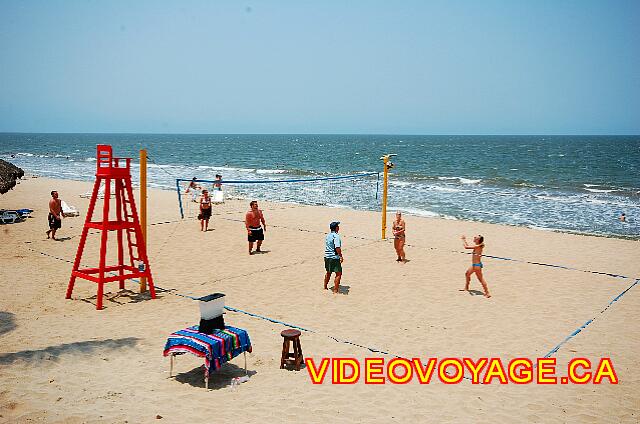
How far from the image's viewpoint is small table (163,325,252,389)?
587 cm

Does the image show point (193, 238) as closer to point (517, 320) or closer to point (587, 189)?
point (517, 320)

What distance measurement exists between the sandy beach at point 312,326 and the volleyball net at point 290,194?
7710mm

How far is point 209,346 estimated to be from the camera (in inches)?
231

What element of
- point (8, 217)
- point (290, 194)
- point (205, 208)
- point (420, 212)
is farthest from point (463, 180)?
point (8, 217)

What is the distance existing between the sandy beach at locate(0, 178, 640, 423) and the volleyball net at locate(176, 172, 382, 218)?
7.71m

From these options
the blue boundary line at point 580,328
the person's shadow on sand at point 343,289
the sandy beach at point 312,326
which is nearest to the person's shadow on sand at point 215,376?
the sandy beach at point 312,326

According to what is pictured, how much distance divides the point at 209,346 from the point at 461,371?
10.1 feet

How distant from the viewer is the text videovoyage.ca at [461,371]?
6391 millimetres

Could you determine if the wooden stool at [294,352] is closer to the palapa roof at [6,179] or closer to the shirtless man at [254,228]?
the shirtless man at [254,228]

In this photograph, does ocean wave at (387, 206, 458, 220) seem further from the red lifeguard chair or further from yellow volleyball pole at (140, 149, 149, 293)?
the red lifeguard chair

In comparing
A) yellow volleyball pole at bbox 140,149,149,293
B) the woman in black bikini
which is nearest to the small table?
yellow volleyball pole at bbox 140,149,149,293

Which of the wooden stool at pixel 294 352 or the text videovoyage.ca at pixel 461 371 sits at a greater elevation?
the wooden stool at pixel 294 352

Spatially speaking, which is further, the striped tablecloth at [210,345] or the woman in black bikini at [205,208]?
the woman in black bikini at [205,208]

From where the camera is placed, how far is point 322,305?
9172mm
